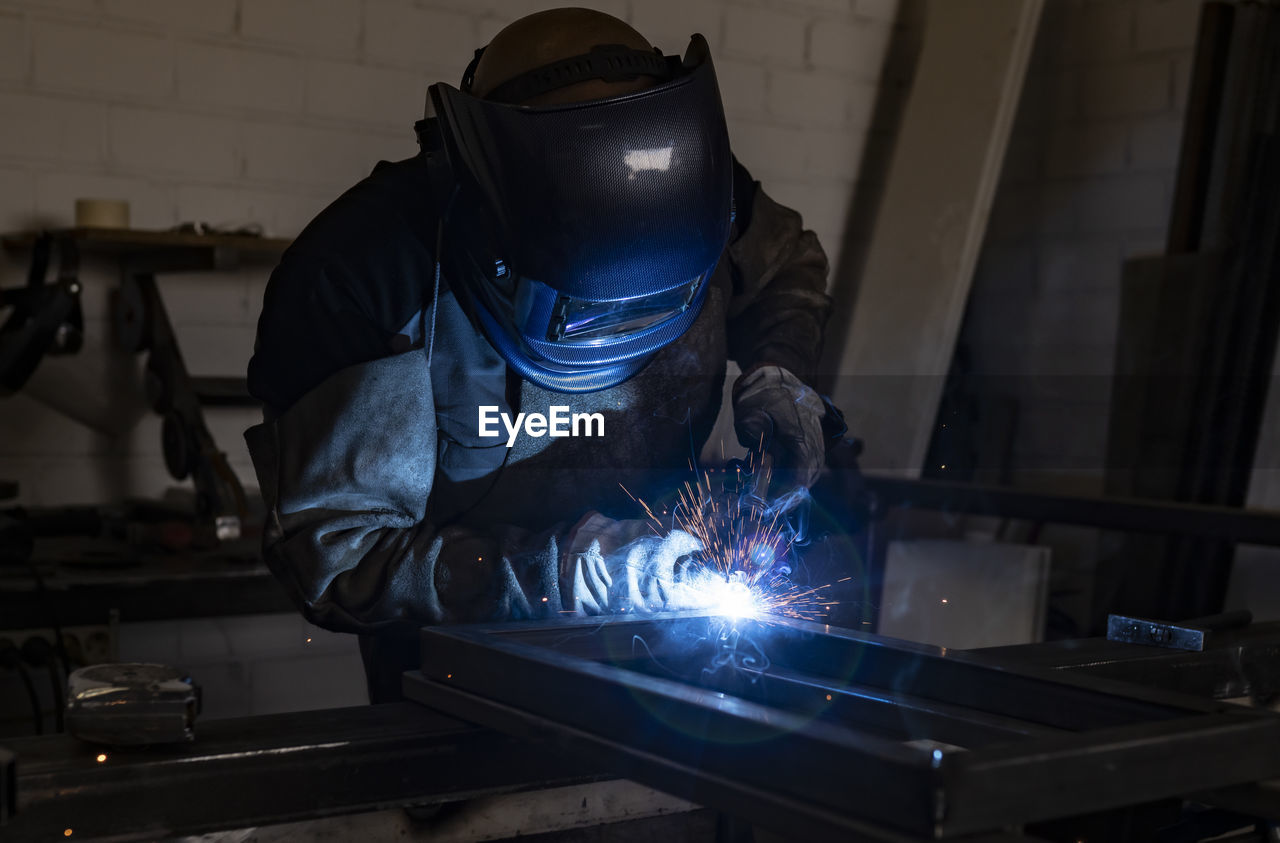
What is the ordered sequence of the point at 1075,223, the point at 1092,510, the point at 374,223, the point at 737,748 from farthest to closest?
the point at 1075,223
the point at 1092,510
the point at 374,223
the point at 737,748

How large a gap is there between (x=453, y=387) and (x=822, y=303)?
63cm

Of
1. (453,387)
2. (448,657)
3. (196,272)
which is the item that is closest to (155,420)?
(196,272)

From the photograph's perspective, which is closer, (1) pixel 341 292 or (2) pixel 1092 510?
(1) pixel 341 292

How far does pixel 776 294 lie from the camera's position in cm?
186

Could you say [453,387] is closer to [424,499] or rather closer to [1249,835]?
[424,499]

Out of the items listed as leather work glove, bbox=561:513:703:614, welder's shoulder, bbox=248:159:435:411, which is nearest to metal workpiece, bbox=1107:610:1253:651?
leather work glove, bbox=561:513:703:614

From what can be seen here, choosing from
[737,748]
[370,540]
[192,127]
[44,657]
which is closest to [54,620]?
[44,657]

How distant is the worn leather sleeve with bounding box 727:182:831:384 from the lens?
5.93ft

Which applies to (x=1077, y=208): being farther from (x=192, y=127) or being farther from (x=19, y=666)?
(x=19, y=666)

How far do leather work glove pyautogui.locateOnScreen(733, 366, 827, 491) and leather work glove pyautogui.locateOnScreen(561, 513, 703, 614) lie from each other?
21 centimetres

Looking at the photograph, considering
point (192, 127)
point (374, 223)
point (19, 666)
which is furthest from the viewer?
point (192, 127)

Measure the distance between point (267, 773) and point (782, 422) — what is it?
80 cm

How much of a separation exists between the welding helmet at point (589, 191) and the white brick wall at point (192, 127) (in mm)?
1732

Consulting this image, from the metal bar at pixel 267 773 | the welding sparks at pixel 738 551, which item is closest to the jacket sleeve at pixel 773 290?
the welding sparks at pixel 738 551
